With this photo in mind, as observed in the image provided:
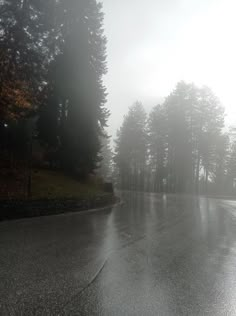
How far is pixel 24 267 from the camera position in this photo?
680 cm

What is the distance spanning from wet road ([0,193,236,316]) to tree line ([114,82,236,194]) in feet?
122

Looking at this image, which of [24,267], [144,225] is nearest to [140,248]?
[24,267]

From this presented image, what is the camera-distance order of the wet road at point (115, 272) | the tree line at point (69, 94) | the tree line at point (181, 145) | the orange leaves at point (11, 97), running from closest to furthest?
the wet road at point (115, 272)
the orange leaves at point (11, 97)
the tree line at point (69, 94)
the tree line at point (181, 145)

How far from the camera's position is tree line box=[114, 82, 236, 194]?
50.3 meters

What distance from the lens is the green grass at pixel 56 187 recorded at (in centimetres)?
1811

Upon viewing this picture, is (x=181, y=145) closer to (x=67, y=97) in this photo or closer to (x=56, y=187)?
(x=67, y=97)

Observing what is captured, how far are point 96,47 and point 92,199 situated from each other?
616 inches

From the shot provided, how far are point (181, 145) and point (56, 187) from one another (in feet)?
107

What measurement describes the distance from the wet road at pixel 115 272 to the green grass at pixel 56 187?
5.81 meters

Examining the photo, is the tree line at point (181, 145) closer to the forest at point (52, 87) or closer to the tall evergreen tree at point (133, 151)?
the tall evergreen tree at point (133, 151)

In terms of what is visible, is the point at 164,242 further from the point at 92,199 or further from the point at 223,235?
the point at 92,199

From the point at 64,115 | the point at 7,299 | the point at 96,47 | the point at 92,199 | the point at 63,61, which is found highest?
the point at 96,47

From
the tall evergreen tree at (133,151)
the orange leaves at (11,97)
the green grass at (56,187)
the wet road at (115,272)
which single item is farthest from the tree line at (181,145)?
the wet road at (115,272)

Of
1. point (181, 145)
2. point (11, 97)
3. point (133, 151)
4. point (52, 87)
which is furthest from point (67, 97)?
point (133, 151)
